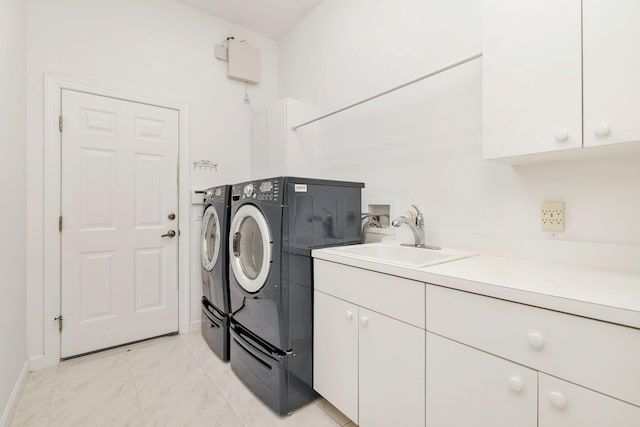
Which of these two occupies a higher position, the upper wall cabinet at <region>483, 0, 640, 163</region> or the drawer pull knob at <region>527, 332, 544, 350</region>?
the upper wall cabinet at <region>483, 0, 640, 163</region>

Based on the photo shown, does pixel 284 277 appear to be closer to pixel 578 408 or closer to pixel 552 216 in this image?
pixel 578 408

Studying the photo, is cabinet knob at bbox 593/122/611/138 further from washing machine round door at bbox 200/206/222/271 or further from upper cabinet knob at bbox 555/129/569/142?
washing machine round door at bbox 200/206/222/271

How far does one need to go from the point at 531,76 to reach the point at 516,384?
3.55 ft

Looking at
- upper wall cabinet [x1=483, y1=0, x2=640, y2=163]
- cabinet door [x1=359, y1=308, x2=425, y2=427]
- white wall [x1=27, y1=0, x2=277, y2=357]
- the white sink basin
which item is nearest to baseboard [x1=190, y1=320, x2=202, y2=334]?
white wall [x1=27, y1=0, x2=277, y2=357]

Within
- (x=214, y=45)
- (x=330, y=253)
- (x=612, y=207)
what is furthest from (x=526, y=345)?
(x=214, y=45)

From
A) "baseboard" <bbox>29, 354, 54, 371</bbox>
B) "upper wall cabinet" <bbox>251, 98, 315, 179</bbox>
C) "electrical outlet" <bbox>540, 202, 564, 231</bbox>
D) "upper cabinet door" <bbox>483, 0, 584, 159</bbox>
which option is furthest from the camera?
"upper wall cabinet" <bbox>251, 98, 315, 179</bbox>

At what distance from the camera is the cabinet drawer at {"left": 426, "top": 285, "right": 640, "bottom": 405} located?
2.31 feet

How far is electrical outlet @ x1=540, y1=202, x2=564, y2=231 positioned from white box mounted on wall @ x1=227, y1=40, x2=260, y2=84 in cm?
281

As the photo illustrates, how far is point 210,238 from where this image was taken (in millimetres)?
2471

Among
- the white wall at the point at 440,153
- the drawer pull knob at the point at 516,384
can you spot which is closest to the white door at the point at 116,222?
the white wall at the point at 440,153

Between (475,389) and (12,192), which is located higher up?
(12,192)

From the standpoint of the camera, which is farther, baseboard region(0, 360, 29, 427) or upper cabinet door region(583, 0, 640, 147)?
baseboard region(0, 360, 29, 427)

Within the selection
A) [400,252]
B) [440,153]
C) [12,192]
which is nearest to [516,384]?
[400,252]

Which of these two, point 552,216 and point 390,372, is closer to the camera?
point 390,372
